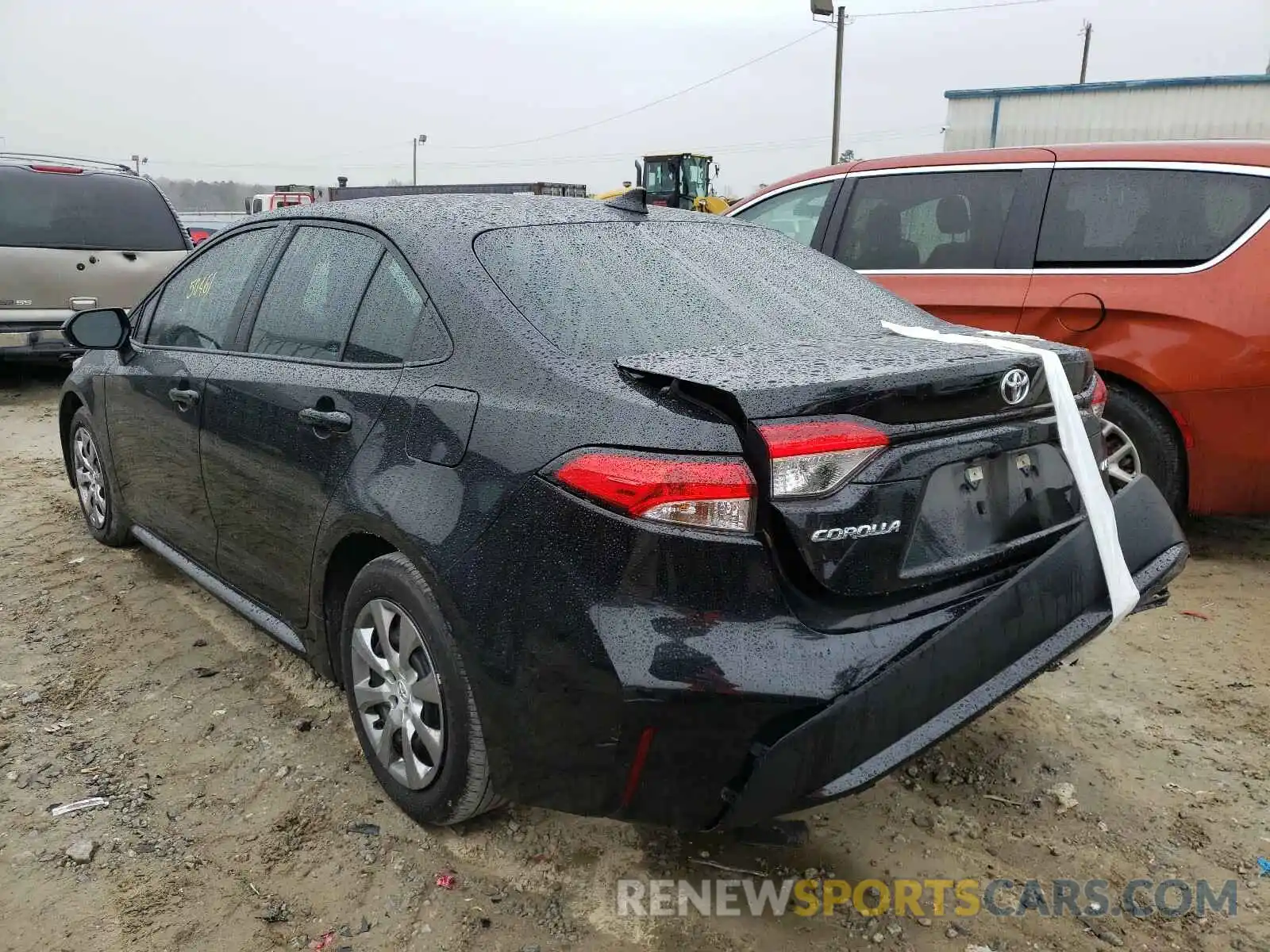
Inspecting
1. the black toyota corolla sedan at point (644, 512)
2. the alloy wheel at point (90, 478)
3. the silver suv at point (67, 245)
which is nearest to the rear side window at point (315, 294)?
the black toyota corolla sedan at point (644, 512)

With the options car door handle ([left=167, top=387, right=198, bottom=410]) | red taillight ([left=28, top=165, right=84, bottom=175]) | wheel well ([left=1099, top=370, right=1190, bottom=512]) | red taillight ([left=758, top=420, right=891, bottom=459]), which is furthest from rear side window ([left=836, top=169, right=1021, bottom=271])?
red taillight ([left=28, top=165, right=84, bottom=175])

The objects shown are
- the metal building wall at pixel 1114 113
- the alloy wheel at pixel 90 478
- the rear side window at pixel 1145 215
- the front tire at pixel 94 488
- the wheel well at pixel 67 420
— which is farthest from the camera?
the metal building wall at pixel 1114 113

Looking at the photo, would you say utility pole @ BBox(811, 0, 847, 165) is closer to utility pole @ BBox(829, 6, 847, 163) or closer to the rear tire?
utility pole @ BBox(829, 6, 847, 163)

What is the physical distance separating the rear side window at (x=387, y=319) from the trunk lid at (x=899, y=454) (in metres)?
0.71

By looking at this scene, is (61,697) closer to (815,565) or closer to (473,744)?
(473,744)

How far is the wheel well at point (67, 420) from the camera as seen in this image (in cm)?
469

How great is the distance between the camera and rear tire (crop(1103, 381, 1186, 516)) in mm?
4277

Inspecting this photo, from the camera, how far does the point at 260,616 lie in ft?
10.6

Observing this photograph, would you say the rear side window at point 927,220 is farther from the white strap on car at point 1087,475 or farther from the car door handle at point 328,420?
the car door handle at point 328,420

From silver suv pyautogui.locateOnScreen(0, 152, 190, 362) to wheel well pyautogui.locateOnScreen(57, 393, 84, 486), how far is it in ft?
11.4

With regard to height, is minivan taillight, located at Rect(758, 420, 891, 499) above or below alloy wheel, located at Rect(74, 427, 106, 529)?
above

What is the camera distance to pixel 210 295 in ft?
11.7

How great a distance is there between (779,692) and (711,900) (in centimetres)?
74

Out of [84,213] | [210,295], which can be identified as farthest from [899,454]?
[84,213]
